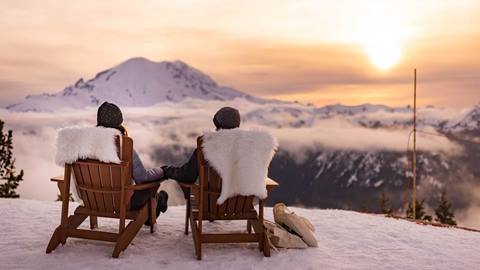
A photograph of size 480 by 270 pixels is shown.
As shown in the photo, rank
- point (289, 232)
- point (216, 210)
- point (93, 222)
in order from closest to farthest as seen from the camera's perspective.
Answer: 1. point (216, 210)
2. point (289, 232)
3. point (93, 222)

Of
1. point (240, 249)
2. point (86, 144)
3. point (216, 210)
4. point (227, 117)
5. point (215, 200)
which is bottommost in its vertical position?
point (240, 249)

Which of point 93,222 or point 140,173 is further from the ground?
point 140,173

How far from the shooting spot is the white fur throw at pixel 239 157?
208 inches

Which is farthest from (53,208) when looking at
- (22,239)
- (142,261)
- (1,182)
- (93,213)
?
(1,182)

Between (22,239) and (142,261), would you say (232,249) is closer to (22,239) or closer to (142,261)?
(142,261)

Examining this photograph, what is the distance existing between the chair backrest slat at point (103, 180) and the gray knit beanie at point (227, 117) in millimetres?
844

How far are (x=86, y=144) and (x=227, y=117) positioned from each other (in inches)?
51.6

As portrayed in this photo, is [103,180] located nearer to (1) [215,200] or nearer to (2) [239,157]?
(1) [215,200]

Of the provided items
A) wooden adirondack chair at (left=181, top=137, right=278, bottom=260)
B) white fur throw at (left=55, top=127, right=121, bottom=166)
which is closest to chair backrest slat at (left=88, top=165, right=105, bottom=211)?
white fur throw at (left=55, top=127, right=121, bottom=166)

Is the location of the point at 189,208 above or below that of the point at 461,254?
above

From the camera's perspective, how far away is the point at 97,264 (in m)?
5.13

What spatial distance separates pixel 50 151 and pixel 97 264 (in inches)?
46.4

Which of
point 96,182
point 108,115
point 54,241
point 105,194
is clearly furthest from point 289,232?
point 54,241

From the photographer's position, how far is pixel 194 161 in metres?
5.59
